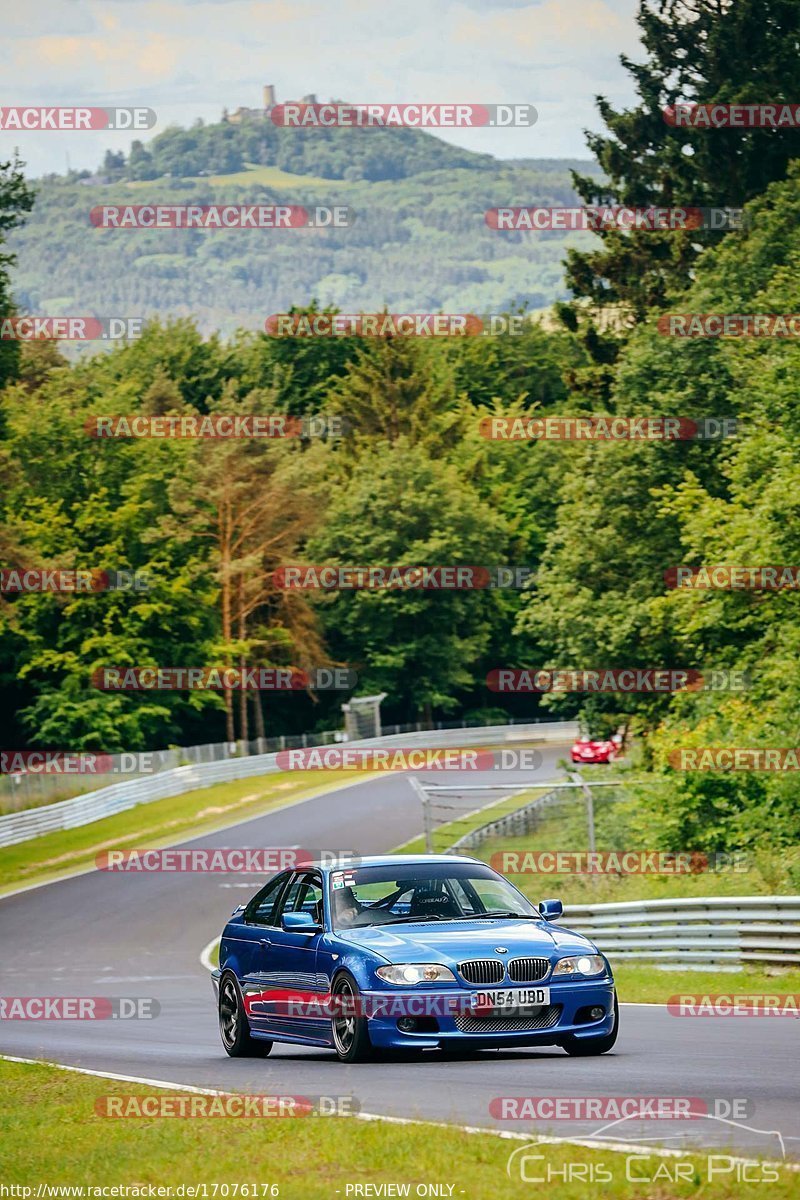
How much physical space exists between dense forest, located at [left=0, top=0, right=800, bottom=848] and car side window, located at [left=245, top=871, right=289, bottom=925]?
14.3 m

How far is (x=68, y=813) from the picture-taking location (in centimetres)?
5322

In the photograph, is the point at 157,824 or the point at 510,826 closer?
the point at 510,826

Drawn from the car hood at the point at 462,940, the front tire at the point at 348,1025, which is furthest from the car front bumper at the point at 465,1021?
the car hood at the point at 462,940

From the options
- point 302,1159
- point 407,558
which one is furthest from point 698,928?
point 407,558

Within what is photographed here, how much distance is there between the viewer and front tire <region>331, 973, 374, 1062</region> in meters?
12.1

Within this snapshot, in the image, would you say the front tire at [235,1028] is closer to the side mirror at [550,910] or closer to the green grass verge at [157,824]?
→ the side mirror at [550,910]

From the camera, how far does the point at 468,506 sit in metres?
92.1

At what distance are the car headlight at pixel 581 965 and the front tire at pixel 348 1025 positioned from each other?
1316 mm

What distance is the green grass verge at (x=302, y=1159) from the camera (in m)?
7.28

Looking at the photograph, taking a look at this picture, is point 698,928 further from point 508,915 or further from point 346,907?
point 346,907

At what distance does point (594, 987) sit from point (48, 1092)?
3.60 meters

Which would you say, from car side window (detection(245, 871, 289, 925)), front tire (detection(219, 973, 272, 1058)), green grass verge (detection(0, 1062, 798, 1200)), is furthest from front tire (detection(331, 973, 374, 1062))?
green grass verge (detection(0, 1062, 798, 1200))

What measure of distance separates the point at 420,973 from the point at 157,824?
4304cm

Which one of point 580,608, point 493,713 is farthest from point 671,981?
point 493,713
